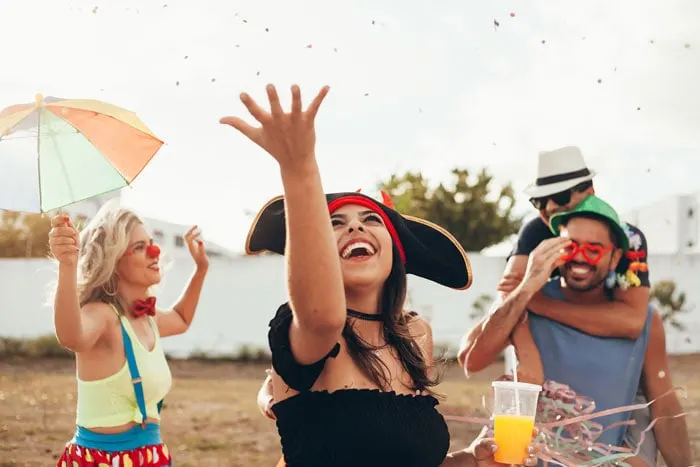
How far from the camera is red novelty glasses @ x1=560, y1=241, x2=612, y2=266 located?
3.59 metres

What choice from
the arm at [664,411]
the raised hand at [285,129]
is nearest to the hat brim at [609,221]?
the arm at [664,411]

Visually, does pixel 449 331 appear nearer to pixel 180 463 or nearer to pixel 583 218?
pixel 180 463

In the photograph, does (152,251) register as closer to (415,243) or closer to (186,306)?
(186,306)

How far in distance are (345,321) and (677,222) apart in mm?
23556

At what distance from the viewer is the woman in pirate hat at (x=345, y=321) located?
1639mm

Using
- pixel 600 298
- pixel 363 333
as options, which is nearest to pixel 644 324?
pixel 600 298

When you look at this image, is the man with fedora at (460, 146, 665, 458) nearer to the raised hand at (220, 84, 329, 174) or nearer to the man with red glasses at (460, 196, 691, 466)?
the man with red glasses at (460, 196, 691, 466)

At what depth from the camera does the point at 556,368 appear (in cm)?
356

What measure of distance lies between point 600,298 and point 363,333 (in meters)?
1.72

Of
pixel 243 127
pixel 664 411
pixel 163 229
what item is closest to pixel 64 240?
pixel 243 127

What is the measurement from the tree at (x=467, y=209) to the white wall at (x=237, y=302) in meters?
4.10

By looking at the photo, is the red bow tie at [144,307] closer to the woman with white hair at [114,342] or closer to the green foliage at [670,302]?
the woman with white hair at [114,342]

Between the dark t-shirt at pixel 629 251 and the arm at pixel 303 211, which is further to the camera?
the dark t-shirt at pixel 629 251

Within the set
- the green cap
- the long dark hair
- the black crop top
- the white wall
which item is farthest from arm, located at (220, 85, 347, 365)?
the white wall
